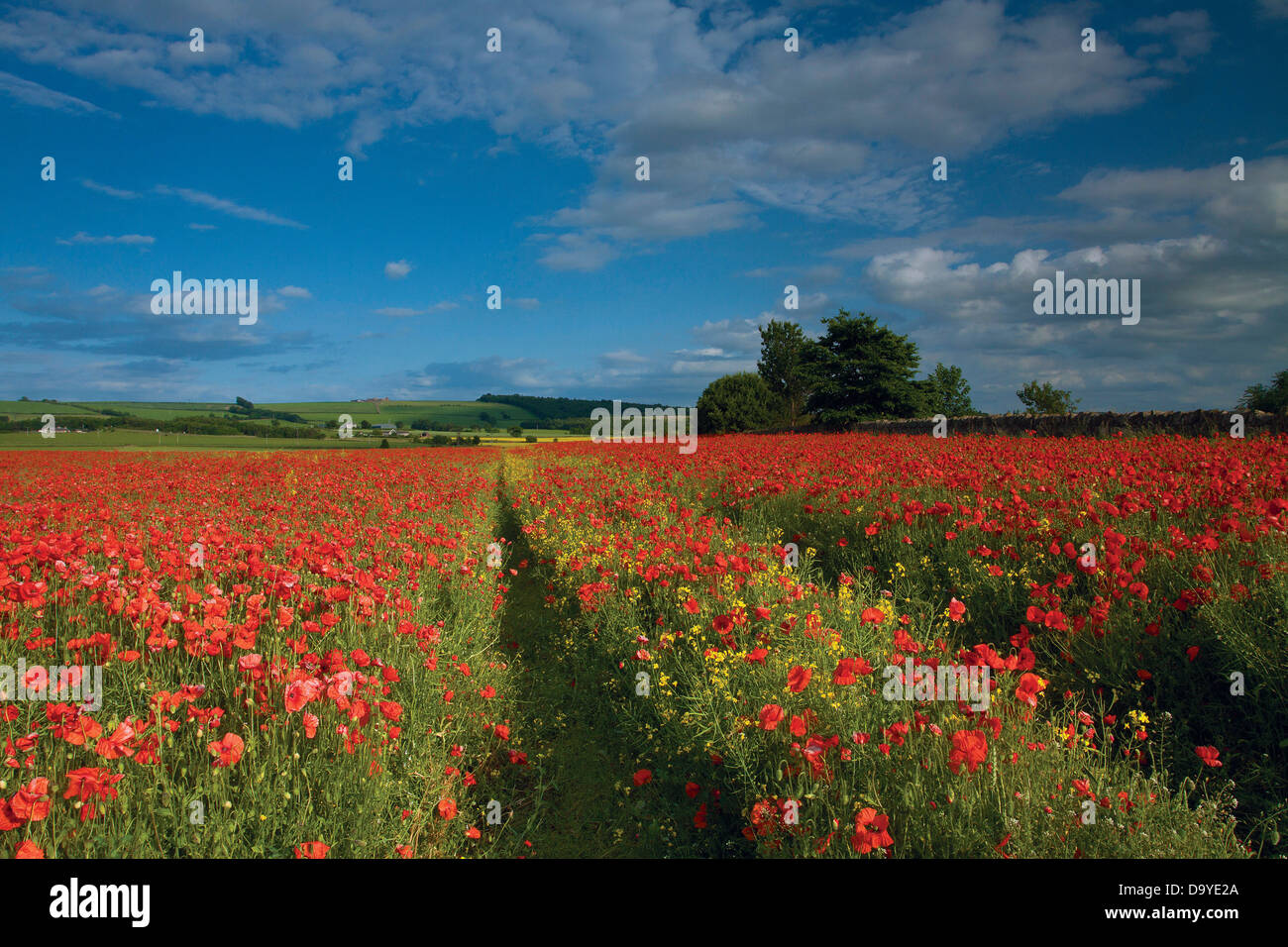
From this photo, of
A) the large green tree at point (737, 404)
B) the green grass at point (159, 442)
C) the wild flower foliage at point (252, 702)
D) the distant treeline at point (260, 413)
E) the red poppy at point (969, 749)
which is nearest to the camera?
the red poppy at point (969, 749)

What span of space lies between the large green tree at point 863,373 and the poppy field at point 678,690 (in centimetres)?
3488

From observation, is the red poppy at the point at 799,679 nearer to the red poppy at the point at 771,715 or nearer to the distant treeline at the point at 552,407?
the red poppy at the point at 771,715

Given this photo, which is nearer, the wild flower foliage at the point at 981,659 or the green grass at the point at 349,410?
the wild flower foliage at the point at 981,659

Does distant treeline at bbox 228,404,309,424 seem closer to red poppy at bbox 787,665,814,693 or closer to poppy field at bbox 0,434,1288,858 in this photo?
poppy field at bbox 0,434,1288,858

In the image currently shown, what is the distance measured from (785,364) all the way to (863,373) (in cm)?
1315

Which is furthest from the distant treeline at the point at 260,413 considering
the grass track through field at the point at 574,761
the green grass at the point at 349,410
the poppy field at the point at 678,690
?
the grass track through field at the point at 574,761

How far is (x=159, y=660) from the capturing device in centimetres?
380

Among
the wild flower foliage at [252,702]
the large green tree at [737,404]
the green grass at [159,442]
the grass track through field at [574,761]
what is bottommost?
the grass track through field at [574,761]

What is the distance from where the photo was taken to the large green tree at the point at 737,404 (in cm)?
5091

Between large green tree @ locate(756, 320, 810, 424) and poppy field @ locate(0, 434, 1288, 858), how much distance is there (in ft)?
154

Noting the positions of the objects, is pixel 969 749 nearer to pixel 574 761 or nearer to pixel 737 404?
pixel 574 761

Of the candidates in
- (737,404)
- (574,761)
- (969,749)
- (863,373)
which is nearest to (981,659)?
(969,749)

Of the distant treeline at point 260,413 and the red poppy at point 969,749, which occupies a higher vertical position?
the distant treeline at point 260,413

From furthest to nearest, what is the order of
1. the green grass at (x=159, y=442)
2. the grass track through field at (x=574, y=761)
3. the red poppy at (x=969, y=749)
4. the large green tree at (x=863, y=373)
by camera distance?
the large green tree at (x=863, y=373), the green grass at (x=159, y=442), the grass track through field at (x=574, y=761), the red poppy at (x=969, y=749)
